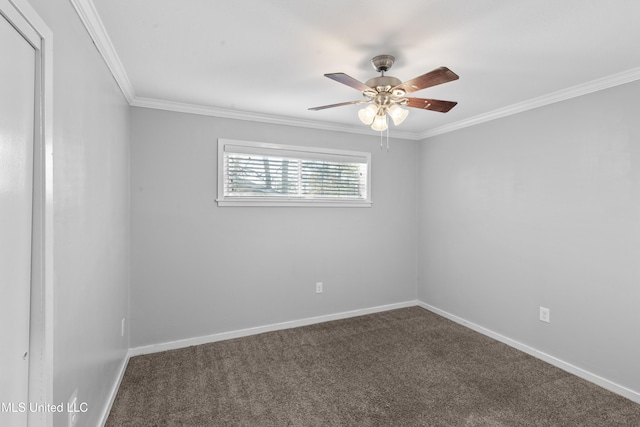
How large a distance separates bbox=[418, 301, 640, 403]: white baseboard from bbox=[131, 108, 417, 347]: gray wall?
3.25 feet

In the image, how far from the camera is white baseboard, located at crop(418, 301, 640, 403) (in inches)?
95.3

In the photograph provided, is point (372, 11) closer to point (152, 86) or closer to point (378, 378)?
point (152, 86)

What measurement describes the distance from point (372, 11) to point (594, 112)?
2210mm

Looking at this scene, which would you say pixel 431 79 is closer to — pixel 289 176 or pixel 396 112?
pixel 396 112

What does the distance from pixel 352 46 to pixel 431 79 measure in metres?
0.55

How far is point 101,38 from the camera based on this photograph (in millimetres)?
1857

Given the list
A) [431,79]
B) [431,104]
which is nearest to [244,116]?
[431,104]

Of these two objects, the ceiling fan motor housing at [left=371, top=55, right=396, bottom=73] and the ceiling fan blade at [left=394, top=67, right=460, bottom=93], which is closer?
the ceiling fan blade at [left=394, top=67, right=460, bottom=93]

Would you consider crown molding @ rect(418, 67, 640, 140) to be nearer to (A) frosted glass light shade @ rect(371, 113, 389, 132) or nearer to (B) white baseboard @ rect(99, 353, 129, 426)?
(A) frosted glass light shade @ rect(371, 113, 389, 132)

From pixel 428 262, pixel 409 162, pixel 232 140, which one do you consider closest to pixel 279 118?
pixel 232 140

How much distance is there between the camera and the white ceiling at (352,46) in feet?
5.36

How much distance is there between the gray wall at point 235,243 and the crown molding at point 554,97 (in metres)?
0.96
